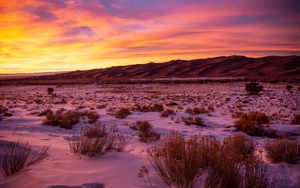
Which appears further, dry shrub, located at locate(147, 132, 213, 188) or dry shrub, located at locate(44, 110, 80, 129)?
dry shrub, located at locate(44, 110, 80, 129)

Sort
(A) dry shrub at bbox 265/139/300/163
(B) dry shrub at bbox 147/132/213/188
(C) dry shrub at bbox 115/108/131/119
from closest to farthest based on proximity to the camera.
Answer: (B) dry shrub at bbox 147/132/213/188 → (A) dry shrub at bbox 265/139/300/163 → (C) dry shrub at bbox 115/108/131/119

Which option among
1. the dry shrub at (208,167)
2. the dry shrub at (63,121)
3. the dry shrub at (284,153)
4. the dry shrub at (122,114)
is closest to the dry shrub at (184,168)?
the dry shrub at (208,167)

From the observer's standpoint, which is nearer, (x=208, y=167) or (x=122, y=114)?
(x=208, y=167)

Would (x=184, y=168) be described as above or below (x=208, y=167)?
above

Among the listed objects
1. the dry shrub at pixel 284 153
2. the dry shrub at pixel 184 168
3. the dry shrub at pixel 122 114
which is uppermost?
the dry shrub at pixel 184 168

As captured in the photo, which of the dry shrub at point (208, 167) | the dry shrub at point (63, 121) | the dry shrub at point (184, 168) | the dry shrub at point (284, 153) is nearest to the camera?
the dry shrub at point (208, 167)

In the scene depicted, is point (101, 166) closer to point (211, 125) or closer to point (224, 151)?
point (224, 151)

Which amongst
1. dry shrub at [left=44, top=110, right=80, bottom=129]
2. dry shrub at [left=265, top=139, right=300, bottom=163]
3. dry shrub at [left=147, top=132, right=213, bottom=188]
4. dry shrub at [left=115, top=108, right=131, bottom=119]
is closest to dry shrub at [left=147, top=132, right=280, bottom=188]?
dry shrub at [left=147, top=132, right=213, bottom=188]

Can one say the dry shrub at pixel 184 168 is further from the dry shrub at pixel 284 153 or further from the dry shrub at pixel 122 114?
the dry shrub at pixel 122 114

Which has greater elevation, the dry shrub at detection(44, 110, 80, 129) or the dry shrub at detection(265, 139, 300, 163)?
the dry shrub at detection(265, 139, 300, 163)

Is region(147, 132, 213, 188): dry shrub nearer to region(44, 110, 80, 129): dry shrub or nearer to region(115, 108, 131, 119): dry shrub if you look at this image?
region(44, 110, 80, 129): dry shrub

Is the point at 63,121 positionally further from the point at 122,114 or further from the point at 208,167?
the point at 208,167

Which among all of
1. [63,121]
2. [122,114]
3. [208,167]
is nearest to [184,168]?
[208,167]

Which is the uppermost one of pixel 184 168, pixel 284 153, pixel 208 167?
pixel 184 168
